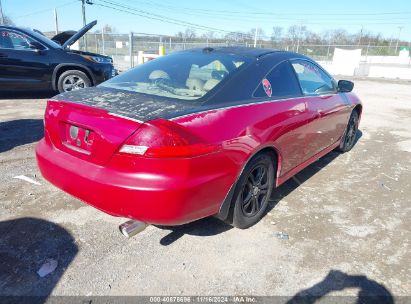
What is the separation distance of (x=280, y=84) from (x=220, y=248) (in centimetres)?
164

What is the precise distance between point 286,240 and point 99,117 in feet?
6.15

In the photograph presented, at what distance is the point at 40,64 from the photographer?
827 centimetres

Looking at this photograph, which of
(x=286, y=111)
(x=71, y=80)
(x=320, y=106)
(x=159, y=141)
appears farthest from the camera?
(x=71, y=80)

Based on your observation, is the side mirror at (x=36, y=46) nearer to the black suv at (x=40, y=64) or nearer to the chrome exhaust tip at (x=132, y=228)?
the black suv at (x=40, y=64)

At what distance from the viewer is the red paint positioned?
2.20 m

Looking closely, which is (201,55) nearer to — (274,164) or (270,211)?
(274,164)

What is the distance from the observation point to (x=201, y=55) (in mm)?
3387

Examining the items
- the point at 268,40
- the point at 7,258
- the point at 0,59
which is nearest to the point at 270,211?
the point at 7,258

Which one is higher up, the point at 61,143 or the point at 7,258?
the point at 61,143

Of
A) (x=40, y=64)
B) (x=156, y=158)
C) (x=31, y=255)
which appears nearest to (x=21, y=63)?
(x=40, y=64)

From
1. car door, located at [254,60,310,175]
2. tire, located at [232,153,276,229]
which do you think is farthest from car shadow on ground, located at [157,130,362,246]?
car door, located at [254,60,310,175]

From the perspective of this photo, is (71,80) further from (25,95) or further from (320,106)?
(320,106)

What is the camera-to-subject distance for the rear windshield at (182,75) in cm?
280

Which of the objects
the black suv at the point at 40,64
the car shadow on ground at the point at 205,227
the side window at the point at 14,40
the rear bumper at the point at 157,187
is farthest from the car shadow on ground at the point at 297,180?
the side window at the point at 14,40
